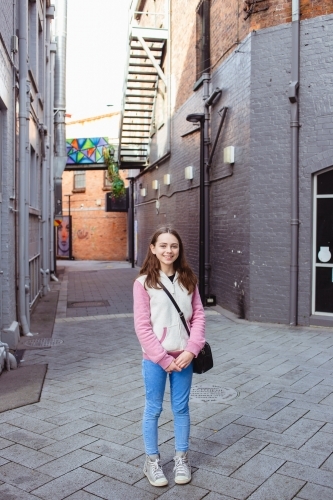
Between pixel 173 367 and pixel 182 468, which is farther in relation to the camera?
pixel 182 468

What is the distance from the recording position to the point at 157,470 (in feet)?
12.0

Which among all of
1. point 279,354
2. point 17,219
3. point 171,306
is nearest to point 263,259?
point 279,354

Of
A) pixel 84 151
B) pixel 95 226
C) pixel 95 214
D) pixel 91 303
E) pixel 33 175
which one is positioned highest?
pixel 84 151

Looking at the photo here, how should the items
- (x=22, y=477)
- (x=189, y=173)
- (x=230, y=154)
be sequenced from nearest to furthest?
(x=22, y=477) < (x=230, y=154) < (x=189, y=173)

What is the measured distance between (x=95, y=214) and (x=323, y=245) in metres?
26.0

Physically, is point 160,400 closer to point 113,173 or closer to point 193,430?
point 193,430

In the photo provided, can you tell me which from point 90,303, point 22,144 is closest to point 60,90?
point 90,303

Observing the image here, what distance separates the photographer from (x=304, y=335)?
8781 millimetres

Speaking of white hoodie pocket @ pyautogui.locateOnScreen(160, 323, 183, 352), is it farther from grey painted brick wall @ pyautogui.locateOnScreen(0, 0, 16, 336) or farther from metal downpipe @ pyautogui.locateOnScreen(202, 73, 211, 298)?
metal downpipe @ pyautogui.locateOnScreen(202, 73, 211, 298)

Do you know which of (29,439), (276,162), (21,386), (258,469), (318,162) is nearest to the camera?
(258,469)

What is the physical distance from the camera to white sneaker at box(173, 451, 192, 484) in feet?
12.0

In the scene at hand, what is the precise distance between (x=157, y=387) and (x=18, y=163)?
5965mm

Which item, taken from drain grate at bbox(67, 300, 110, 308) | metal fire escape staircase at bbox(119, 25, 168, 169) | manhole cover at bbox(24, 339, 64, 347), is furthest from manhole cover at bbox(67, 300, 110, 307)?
metal fire escape staircase at bbox(119, 25, 168, 169)

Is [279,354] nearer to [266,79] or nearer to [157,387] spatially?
[157,387]
